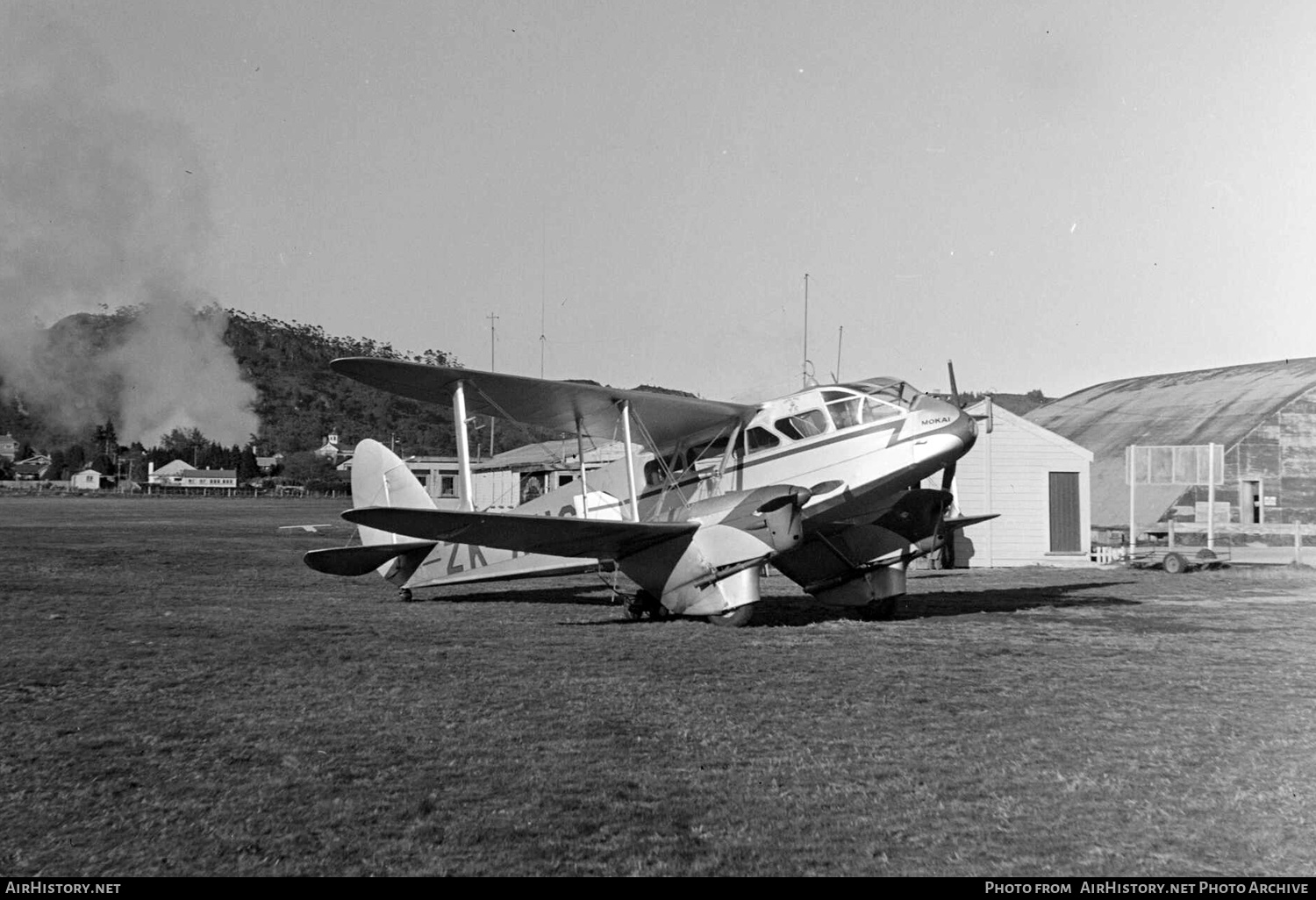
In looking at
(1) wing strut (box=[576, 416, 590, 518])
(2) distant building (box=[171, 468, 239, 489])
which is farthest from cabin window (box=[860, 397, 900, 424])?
(2) distant building (box=[171, 468, 239, 489])

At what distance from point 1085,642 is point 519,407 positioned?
7589mm

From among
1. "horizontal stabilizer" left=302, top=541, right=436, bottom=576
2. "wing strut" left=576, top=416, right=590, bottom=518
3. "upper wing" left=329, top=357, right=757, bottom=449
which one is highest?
"upper wing" left=329, top=357, right=757, bottom=449

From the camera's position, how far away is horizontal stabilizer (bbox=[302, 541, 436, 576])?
53.9 ft

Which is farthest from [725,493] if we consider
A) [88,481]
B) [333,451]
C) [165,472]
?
[333,451]

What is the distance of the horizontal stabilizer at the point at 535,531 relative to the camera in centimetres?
1144

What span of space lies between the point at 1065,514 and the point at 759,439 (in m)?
14.1

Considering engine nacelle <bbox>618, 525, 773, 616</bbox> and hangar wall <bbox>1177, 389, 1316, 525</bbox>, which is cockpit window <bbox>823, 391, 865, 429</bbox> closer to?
engine nacelle <bbox>618, 525, 773, 616</bbox>

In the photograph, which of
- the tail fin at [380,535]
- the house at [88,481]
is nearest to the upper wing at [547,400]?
the tail fin at [380,535]

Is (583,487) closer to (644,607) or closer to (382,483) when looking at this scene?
(644,607)

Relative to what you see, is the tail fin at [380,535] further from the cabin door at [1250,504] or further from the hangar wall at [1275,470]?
the cabin door at [1250,504]

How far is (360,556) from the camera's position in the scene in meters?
16.6

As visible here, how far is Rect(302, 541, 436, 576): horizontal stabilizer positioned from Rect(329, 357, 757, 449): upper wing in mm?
3228

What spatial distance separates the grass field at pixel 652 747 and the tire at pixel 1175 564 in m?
10.8
